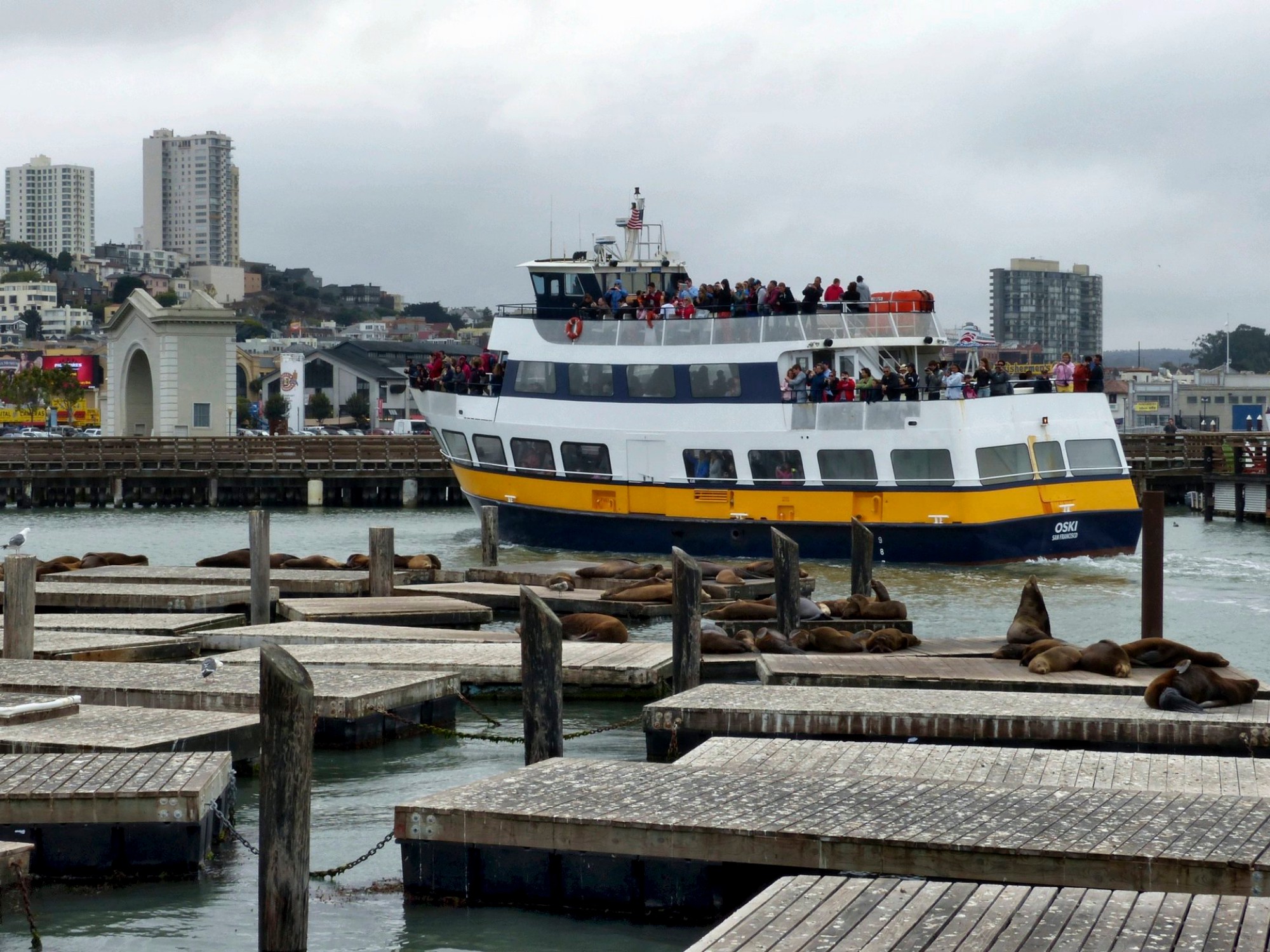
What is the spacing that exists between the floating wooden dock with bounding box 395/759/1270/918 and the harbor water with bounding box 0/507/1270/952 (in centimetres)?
22

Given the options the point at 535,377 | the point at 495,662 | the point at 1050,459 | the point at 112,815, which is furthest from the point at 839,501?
the point at 112,815

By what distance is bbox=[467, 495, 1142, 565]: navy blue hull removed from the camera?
25422 mm

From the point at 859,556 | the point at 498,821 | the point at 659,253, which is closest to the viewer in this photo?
the point at 498,821

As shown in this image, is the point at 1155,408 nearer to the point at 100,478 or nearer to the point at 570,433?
the point at 100,478

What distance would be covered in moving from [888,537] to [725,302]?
15.9 ft

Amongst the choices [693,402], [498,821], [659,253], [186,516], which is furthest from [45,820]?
[186,516]

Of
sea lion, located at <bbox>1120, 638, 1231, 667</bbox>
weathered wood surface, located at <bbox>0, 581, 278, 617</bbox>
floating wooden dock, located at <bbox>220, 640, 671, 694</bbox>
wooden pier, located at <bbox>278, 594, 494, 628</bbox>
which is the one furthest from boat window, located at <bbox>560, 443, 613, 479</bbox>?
sea lion, located at <bbox>1120, 638, 1231, 667</bbox>

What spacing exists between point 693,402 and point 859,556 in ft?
28.1

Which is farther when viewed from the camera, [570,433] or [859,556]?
[570,433]

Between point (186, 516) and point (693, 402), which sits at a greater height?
point (693, 402)

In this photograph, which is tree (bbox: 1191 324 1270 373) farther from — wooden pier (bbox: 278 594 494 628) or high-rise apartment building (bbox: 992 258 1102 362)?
wooden pier (bbox: 278 594 494 628)

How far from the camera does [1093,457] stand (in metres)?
25.7

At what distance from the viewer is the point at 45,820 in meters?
8.90

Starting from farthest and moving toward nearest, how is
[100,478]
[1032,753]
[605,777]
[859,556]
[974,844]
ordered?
[100,478]
[859,556]
[1032,753]
[605,777]
[974,844]
